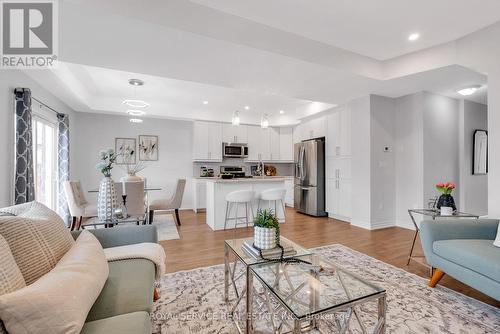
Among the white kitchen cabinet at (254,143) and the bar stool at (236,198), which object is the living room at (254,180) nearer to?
the bar stool at (236,198)

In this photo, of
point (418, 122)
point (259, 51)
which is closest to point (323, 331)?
point (259, 51)

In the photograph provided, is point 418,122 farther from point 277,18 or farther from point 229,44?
point 229,44

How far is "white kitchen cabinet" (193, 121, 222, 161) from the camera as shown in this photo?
235 inches

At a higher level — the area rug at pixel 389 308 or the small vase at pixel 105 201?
the small vase at pixel 105 201

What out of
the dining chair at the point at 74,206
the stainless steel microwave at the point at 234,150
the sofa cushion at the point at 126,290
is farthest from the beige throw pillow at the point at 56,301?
the stainless steel microwave at the point at 234,150

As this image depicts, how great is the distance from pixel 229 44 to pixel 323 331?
268 centimetres

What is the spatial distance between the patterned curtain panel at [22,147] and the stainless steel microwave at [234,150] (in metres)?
4.08

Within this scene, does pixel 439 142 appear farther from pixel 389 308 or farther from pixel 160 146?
pixel 160 146

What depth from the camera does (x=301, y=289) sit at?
1334 mm

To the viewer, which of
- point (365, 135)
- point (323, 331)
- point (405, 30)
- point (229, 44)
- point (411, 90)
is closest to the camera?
point (323, 331)

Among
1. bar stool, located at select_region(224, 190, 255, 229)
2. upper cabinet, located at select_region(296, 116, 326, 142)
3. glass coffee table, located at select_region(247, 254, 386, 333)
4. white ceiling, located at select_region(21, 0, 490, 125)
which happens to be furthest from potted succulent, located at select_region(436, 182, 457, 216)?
upper cabinet, located at select_region(296, 116, 326, 142)

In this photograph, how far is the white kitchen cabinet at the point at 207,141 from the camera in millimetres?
5977

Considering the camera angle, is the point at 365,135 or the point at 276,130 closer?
the point at 365,135

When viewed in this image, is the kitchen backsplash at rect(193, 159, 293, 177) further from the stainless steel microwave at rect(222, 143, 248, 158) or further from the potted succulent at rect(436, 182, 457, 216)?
the potted succulent at rect(436, 182, 457, 216)
